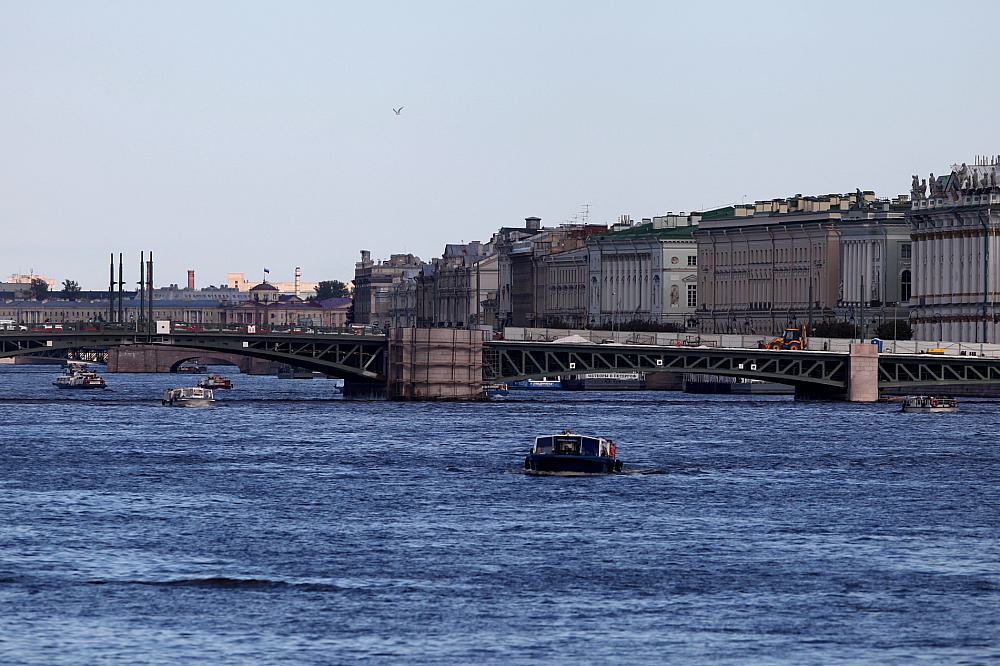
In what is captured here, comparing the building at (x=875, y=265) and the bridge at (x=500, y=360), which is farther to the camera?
the building at (x=875, y=265)

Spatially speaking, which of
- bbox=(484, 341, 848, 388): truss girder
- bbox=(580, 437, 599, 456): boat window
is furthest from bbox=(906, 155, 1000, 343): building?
bbox=(580, 437, 599, 456): boat window

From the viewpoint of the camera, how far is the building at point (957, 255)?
139500mm

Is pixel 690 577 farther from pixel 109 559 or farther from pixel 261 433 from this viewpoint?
pixel 261 433

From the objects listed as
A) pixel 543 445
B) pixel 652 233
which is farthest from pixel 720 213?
pixel 543 445

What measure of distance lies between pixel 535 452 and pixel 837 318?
309 ft

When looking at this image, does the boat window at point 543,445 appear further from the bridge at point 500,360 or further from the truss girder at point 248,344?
the bridge at point 500,360

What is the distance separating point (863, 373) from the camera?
112688mm

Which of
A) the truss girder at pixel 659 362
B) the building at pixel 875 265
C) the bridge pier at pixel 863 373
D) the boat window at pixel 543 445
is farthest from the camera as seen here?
the building at pixel 875 265

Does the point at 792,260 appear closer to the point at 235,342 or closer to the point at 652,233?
the point at 652,233

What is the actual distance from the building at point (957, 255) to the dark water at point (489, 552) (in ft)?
191

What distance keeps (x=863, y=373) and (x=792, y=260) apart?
2097 inches

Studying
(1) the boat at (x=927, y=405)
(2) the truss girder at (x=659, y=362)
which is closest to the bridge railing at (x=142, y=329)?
(2) the truss girder at (x=659, y=362)

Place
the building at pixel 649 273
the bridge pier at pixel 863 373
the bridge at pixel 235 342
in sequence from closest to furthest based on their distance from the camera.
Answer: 1. the bridge at pixel 235 342
2. the bridge pier at pixel 863 373
3. the building at pixel 649 273

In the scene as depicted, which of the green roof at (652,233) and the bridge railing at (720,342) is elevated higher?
the green roof at (652,233)
